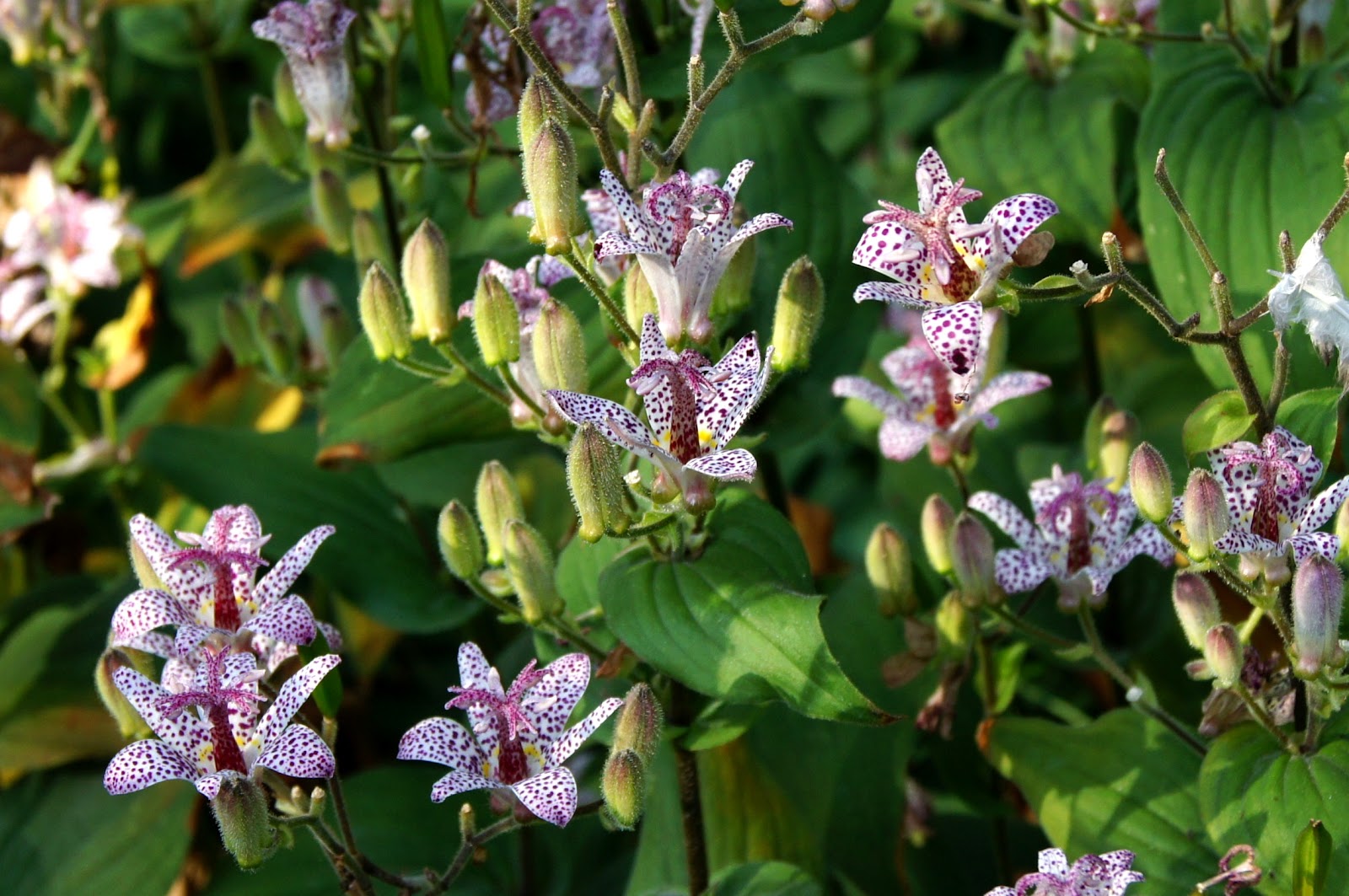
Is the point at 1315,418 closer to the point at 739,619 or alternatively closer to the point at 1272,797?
the point at 1272,797

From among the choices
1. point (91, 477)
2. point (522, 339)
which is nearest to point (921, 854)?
point (522, 339)

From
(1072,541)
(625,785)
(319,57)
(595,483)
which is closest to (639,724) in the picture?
(625,785)

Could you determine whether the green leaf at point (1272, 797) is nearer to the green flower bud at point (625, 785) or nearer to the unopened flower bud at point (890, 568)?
the unopened flower bud at point (890, 568)

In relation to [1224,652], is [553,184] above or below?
above

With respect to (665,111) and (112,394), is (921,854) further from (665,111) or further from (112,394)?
(112,394)

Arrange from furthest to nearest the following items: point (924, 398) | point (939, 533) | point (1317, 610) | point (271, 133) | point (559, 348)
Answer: point (271, 133)
point (924, 398)
point (939, 533)
point (559, 348)
point (1317, 610)

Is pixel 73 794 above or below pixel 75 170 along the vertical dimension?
below

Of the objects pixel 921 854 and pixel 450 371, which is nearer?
pixel 450 371
